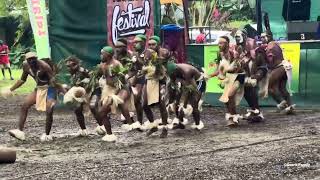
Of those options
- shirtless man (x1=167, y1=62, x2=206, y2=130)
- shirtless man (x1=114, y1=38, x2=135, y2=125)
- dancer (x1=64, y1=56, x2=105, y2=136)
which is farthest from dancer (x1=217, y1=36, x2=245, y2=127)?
dancer (x1=64, y1=56, x2=105, y2=136)

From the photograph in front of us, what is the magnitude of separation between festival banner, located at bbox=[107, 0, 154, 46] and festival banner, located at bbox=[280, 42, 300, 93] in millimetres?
3060

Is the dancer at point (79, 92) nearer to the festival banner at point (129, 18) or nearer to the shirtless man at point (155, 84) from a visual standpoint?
the shirtless man at point (155, 84)

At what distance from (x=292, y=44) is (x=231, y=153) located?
6.25 metres

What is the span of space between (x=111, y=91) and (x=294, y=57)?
5616 millimetres

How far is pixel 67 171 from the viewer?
25.3 ft

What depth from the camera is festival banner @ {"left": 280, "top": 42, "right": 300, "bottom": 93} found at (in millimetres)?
14444

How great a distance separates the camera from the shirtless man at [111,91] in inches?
404

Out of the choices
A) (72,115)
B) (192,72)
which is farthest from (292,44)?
(72,115)

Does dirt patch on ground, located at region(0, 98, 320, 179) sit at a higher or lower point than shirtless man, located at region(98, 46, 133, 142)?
lower

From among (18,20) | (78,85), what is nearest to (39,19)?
(78,85)

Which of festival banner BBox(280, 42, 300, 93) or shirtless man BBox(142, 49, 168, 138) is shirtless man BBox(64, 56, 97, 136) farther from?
festival banner BBox(280, 42, 300, 93)

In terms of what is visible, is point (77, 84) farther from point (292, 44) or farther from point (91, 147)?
point (292, 44)

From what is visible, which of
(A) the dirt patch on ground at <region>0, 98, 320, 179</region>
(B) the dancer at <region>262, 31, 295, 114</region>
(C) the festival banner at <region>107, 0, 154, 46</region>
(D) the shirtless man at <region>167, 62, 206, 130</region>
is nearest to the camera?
(A) the dirt patch on ground at <region>0, 98, 320, 179</region>

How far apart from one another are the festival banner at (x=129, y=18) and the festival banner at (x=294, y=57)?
3.06 m
